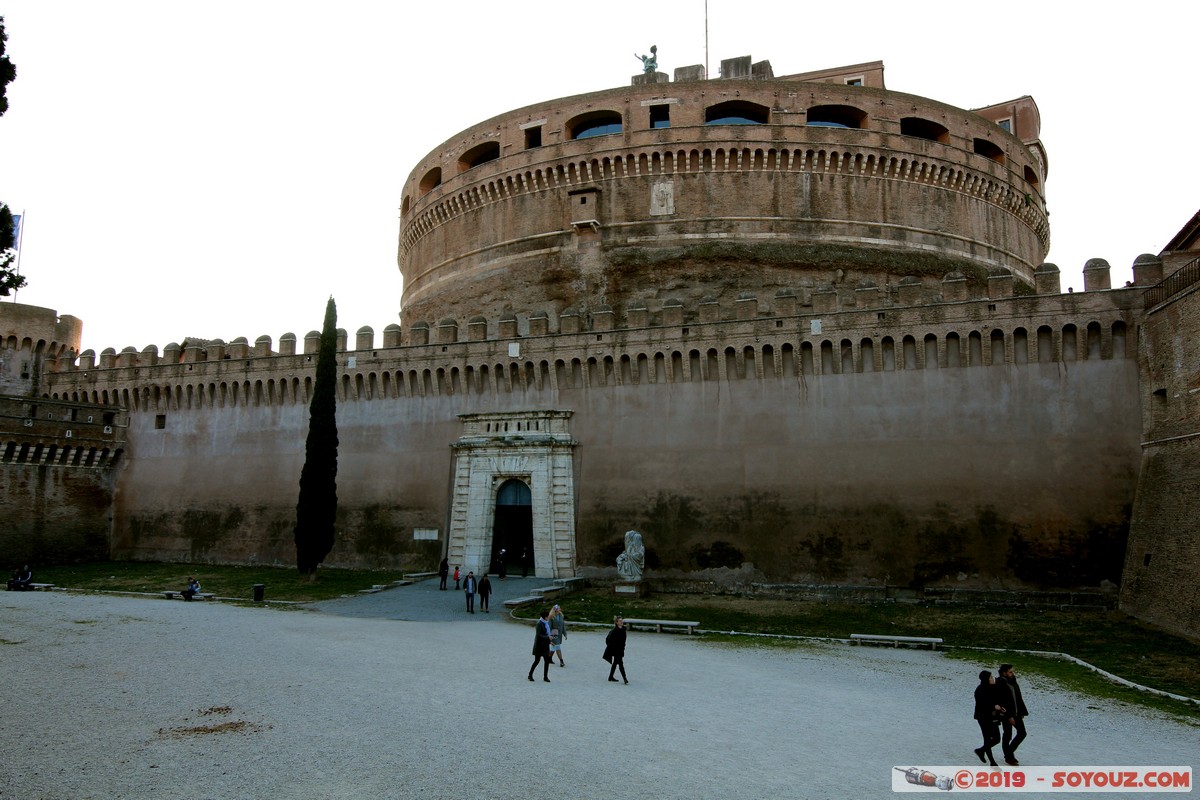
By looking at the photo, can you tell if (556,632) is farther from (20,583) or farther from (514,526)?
(20,583)

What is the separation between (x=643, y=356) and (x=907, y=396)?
7382mm

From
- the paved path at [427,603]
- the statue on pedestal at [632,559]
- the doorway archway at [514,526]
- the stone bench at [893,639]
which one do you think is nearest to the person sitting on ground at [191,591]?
the paved path at [427,603]

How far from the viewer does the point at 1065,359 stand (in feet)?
67.1

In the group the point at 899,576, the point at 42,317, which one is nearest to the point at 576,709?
the point at 899,576

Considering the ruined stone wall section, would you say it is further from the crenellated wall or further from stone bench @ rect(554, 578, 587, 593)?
stone bench @ rect(554, 578, 587, 593)

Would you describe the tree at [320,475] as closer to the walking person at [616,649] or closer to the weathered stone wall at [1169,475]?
the walking person at [616,649]

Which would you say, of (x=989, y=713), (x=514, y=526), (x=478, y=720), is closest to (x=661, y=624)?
(x=478, y=720)

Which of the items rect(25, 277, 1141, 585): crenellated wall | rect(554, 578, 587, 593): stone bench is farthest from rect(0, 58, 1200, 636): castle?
rect(554, 578, 587, 593): stone bench

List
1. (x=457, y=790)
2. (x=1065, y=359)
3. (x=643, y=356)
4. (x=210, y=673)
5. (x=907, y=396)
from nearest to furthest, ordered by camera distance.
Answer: (x=457, y=790)
(x=210, y=673)
(x=1065, y=359)
(x=907, y=396)
(x=643, y=356)

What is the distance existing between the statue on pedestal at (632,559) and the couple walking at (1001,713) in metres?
14.1

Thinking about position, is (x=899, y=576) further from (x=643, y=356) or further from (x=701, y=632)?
(x=643, y=356)

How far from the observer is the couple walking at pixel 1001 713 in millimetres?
8633

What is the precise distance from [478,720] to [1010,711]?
5854 millimetres

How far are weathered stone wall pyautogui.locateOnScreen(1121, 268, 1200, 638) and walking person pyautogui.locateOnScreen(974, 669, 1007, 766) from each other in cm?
928
